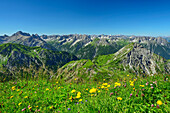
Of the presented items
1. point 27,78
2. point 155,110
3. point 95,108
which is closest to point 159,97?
point 155,110

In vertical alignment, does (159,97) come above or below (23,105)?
above

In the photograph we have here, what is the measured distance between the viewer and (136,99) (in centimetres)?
419

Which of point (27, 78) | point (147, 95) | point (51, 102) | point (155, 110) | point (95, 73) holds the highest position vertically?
point (155, 110)

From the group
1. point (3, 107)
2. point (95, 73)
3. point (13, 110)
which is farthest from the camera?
point (95, 73)

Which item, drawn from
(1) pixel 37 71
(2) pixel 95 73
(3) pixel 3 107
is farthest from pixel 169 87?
(2) pixel 95 73

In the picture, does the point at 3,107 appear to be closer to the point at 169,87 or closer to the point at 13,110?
the point at 13,110

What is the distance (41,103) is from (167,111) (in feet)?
22.0

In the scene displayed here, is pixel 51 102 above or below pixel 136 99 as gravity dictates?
below

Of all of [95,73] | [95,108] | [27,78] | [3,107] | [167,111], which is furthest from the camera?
[95,73]

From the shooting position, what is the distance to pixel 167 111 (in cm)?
286

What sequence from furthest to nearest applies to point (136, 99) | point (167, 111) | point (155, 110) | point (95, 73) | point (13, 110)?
1. point (95, 73)
2. point (13, 110)
3. point (136, 99)
4. point (155, 110)
5. point (167, 111)

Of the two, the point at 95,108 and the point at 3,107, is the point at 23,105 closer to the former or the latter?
the point at 3,107

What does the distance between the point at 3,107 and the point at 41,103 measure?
2.66 meters

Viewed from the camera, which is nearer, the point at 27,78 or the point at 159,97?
the point at 159,97
